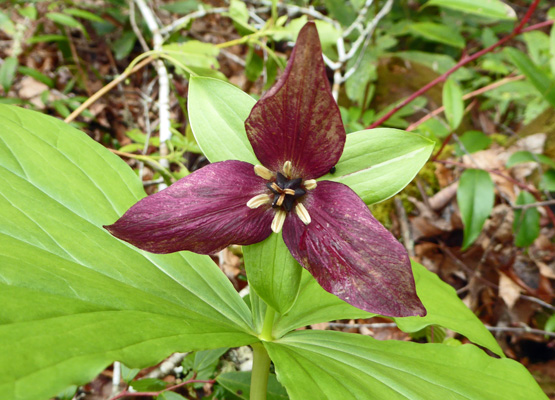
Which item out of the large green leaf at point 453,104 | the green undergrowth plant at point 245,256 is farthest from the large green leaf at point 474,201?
the green undergrowth plant at point 245,256

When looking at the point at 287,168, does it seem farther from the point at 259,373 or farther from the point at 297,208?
the point at 259,373

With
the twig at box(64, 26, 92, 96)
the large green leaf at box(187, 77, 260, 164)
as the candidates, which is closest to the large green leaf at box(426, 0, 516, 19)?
the large green leaf at box(187, 77, 260, 164)

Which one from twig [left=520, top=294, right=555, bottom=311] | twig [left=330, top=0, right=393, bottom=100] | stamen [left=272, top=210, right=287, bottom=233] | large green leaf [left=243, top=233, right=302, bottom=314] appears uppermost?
twig [left=330, top=0, right=393, bottom=100]

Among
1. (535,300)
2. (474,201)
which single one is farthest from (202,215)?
(535,300)

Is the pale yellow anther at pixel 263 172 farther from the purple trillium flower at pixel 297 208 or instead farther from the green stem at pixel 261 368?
the green stem at pixel 261 368

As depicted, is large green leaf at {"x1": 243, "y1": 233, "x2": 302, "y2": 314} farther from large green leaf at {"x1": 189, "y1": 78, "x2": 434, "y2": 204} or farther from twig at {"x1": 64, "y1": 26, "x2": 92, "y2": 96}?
twig at {"x1": 64, "y1": 26, "x2": 92, "y2": 96}

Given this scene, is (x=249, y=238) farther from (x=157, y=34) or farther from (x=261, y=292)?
(x=157, y=34)
